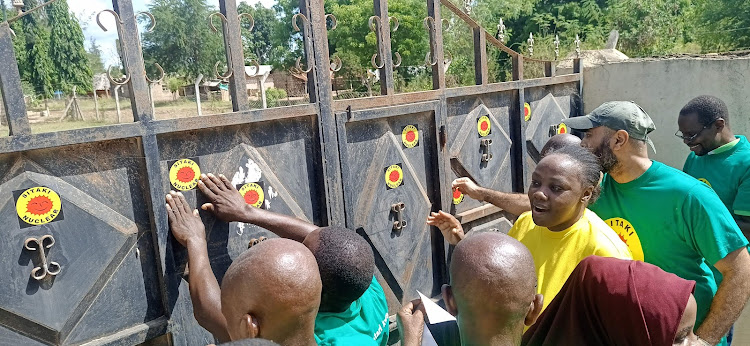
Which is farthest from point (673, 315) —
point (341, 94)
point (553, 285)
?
point (341, 94)

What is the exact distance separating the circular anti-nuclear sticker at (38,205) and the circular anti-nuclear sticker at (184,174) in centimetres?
45

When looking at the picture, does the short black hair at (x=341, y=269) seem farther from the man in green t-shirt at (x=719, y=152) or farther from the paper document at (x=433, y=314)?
the man in green t-shirt at (x=719, y=152)

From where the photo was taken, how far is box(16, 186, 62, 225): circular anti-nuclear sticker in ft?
6.58

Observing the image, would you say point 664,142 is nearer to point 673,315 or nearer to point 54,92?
point 673,315

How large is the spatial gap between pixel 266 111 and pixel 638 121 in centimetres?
170

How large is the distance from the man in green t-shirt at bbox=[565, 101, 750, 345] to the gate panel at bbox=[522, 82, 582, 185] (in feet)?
5.86

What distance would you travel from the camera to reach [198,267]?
2188 millimetres

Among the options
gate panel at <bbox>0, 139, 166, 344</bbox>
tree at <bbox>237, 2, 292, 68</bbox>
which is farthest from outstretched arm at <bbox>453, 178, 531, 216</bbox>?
tree at <bbox>237, 2, 292, 68</bbox>

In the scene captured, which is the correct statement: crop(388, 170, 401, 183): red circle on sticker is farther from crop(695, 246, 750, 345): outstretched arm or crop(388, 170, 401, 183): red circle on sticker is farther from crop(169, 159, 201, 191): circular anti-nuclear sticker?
crop(695, 246, 750, 345): outstretched arm

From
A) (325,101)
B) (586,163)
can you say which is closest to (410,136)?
(325,101)

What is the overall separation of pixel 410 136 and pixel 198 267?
1627mm

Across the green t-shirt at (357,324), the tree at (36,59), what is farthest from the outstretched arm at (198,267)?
the tree at (36,59)

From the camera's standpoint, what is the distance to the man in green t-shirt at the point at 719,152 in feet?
10.0

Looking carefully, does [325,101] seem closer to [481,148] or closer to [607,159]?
[607,159]
